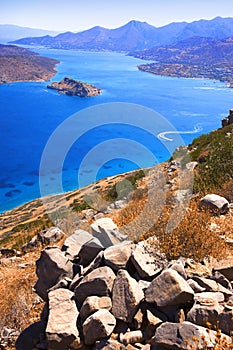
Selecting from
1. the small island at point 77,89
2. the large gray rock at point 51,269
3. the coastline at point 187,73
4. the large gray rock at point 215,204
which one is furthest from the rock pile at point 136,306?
the coastline at point 187,73

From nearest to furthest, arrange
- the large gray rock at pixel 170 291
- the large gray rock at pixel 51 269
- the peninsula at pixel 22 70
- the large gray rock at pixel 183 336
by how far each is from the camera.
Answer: the large gray rock at pixel 183 336 < the large gray rock at pixel 170 291 < the large gray rock at pixel 51 269 < the peninsula at pixel 22 70

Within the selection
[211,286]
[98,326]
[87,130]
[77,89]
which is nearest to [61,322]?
[98,326]

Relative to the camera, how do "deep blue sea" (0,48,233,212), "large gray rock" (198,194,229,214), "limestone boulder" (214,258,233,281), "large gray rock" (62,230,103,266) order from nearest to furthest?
"limestone boulder" (214,258,233,281) < "large gray rock" (62,230,103,266) < "large gray rock" (198,194,229,214) < "deep blue sea" (0,48,233,212)

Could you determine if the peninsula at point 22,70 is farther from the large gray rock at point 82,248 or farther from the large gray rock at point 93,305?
the large gray rock at point 93,305

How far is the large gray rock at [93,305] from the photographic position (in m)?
3.94

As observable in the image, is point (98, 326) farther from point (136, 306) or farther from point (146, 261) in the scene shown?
point (146, 261)

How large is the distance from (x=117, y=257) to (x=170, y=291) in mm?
1061

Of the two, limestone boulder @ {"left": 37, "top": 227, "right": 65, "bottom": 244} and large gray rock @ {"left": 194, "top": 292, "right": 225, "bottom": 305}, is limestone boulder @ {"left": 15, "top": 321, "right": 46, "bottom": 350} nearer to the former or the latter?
large gray rock @ {"left": 194, "top": 292, "right": 225, "bottom": 305}

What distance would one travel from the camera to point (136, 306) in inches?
150

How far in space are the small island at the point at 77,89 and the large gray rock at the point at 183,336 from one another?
109606mm

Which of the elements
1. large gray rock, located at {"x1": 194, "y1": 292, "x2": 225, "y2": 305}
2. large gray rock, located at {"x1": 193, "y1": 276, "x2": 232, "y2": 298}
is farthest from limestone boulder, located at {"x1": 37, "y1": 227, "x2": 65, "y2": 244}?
large gray rock, located at {"x1": 194, "y1": 292, "x2": 225, "y2": 305}

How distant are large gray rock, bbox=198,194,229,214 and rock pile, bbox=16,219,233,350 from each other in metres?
2.33

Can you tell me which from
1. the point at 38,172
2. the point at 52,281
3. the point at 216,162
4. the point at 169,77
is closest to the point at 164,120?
the point at 38,172

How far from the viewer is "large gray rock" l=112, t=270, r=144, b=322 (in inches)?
149
